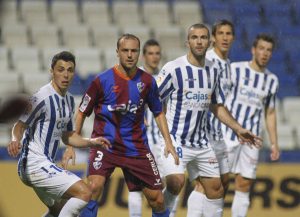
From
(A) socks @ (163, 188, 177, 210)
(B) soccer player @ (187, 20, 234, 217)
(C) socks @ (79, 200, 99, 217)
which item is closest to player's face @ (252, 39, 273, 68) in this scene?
(B) soccer player @ (187, 20, 234, 217)

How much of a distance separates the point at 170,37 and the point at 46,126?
7.04 m

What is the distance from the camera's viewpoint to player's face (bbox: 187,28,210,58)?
523 cm

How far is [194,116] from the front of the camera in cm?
541

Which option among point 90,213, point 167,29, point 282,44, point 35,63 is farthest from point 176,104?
point 282,44

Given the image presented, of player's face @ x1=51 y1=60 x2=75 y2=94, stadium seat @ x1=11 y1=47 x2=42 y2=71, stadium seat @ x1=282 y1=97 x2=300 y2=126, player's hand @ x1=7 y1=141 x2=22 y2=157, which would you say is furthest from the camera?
stadium seat @ x1=11 y1=47 x2=42 y2=71

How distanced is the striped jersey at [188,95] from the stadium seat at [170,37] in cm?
588

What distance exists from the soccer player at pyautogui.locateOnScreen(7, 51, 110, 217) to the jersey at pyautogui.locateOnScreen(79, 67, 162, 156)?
0.63 feet

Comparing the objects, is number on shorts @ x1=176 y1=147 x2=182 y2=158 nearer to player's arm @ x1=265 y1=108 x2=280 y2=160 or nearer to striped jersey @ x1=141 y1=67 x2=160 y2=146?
striped jersey @ x1=141 y1=67 x2=160 y2=146

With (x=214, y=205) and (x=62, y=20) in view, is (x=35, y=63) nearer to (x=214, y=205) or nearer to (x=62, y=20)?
(x=62, y=20)

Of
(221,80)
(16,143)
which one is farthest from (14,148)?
(221,80)

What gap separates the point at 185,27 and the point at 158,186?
7457mm

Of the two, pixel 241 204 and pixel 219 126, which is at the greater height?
pixel 219 126

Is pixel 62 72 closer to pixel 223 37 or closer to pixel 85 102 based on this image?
pixel 85 102

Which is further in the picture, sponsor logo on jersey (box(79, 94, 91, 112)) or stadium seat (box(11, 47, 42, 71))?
stadium seat (box(11, 47, 42, 71))
